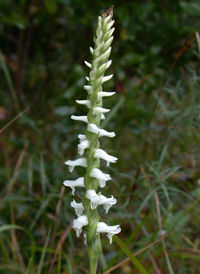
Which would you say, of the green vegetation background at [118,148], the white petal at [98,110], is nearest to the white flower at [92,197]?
the white petal at [98,110]

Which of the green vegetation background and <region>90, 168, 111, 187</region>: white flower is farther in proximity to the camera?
the green vegetation background

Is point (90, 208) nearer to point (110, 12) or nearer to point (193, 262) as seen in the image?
point (110, 12)

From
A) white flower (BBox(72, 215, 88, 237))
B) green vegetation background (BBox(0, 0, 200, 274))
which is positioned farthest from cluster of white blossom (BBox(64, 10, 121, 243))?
green vegetation background (BBox(0, 0, 200, 274))

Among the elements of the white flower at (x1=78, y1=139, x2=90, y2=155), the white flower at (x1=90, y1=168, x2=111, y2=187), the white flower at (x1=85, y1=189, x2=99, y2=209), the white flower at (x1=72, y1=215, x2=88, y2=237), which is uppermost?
the white flower at (x1=78, y1=139, x2=90, y2=155)

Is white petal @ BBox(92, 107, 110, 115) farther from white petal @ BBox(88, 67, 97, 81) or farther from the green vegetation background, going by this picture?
the green vegetation background

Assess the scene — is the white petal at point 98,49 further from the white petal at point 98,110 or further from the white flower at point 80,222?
the white flower at point 80,222

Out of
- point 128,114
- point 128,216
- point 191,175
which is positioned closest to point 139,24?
point 128,114

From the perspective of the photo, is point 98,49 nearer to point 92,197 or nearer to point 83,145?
point 83,145

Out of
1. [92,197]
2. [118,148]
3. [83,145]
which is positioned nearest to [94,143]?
[83,145]
